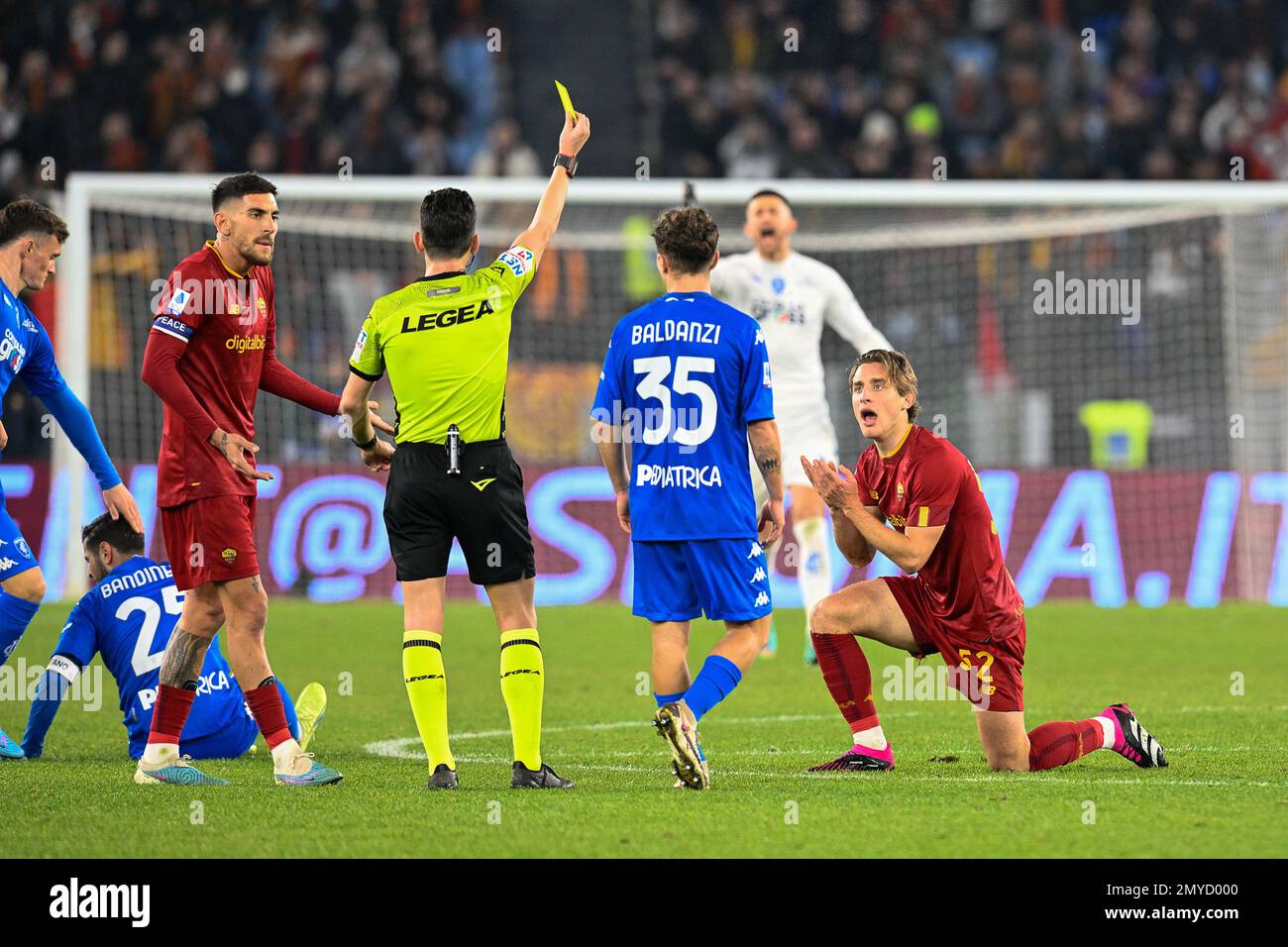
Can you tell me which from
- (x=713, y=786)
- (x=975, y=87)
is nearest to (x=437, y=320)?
(x=713, y=786)

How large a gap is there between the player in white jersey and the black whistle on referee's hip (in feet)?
14.9

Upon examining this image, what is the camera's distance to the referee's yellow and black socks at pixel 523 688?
5.79 m

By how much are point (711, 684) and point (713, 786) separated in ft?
1.16

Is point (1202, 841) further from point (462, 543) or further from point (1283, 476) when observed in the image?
point (1283, 476)

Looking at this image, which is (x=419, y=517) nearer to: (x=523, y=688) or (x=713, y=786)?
(x=523, y=688)

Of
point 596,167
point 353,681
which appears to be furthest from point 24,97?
Result: point 353,681

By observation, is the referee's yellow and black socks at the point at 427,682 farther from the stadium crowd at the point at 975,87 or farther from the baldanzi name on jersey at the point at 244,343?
the stadium crowd at the point at 975,87

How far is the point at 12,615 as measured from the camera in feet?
23.4

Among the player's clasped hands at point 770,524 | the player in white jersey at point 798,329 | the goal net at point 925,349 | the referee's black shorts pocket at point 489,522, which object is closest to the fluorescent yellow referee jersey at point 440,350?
the referee's black shorts pocket at point 489,522

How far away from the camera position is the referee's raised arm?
6047mm

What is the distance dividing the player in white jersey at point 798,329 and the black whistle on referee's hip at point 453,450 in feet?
14.9

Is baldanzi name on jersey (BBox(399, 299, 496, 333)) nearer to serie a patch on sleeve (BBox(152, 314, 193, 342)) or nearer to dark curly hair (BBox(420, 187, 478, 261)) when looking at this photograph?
dark curly hair (BBox(420, 187, 478, 261))

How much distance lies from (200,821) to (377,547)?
9.18 metres

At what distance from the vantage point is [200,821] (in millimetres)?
5141
